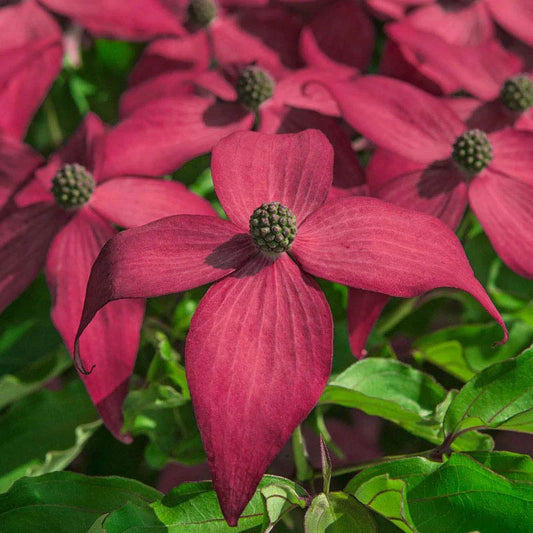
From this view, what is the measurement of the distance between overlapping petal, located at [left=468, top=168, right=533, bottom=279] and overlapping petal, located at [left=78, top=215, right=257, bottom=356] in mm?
190

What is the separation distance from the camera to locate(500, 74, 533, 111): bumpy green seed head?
64 centimetres

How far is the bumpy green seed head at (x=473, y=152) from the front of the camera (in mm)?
552

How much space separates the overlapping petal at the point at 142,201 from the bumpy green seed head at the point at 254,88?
4.3 inches

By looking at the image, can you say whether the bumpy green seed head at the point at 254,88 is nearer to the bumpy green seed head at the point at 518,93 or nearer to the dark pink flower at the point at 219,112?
the dark pink flower at the point at 219,112

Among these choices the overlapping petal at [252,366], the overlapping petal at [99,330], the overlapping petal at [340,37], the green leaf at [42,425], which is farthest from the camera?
the overlapping petal at [340,37]

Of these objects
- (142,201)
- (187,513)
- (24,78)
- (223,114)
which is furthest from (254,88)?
(187,513)

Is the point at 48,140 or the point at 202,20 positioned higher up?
the point at 202,20

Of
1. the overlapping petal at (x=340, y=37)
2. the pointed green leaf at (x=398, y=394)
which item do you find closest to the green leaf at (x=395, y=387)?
the pointed green leaf at (x=398, y=394)

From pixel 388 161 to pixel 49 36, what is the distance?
0.39 meters

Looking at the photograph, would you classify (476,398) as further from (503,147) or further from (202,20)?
(202,20)

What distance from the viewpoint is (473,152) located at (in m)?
0.55

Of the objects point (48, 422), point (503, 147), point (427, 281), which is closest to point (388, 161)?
point (503, 147)

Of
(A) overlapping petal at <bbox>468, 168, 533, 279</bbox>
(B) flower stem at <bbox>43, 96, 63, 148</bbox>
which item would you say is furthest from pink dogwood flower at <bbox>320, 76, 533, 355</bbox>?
(B) flower stem at <bbox>43, 96, 63, 148</bbox>

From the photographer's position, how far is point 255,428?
383 millimetres
